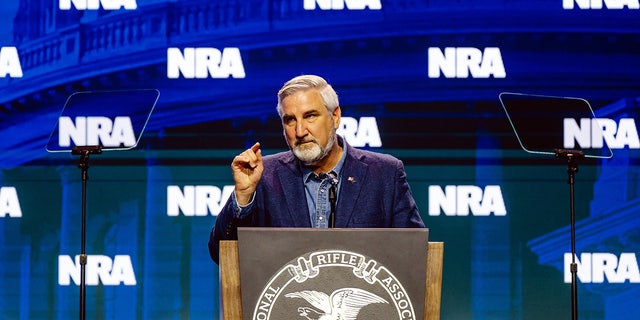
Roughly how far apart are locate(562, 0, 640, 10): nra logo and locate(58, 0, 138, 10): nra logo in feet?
7.45

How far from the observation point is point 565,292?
4883mm

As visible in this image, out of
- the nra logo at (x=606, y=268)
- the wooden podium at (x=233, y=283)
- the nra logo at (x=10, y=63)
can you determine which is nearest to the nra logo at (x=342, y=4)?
the nra logo at (x=10, y=63)

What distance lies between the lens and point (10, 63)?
4914 millimetres

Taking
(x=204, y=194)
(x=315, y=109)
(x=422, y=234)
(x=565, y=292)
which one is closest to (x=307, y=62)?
(x=204, y=194)

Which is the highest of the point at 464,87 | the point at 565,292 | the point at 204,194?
the point at 464,87

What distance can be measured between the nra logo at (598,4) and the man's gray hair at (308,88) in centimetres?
260

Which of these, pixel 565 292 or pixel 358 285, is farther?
pixel 565 292

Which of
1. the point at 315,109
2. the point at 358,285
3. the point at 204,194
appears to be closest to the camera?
the point at 358,285

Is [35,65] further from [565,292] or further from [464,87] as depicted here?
[565,292]

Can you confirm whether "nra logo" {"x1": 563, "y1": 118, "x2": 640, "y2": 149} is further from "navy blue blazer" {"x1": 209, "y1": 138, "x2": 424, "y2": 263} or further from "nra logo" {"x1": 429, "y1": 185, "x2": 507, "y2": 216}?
"navy blue blazer" {"x1": 209, "y1": 138, "x2": 424, "y2": 263}

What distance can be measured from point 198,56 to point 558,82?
188cm

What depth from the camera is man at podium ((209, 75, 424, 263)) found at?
2.66 meters

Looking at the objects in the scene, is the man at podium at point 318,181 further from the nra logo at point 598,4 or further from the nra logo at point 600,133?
the nra logo at point 598,4

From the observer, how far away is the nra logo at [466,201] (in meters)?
4.88
